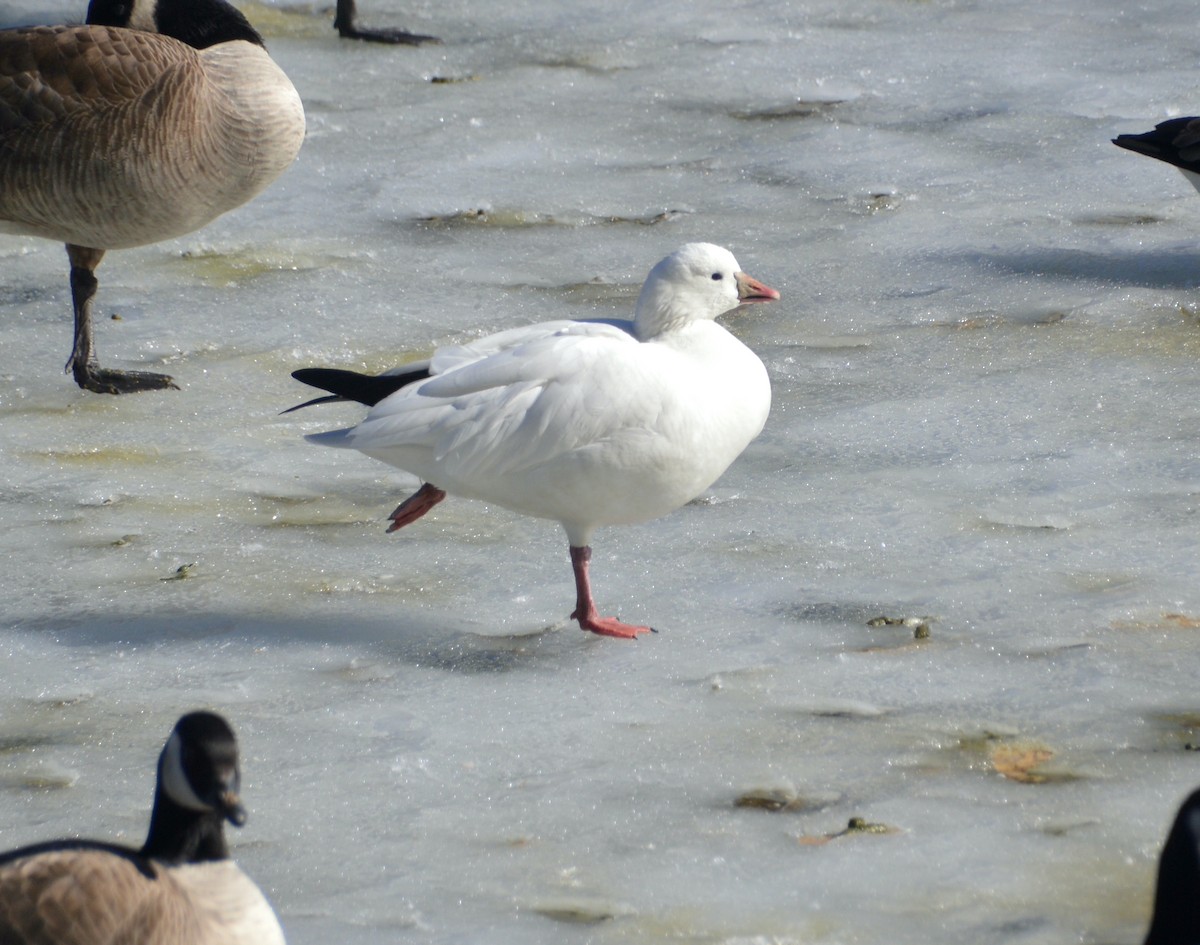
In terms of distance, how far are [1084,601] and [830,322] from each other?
2.37m

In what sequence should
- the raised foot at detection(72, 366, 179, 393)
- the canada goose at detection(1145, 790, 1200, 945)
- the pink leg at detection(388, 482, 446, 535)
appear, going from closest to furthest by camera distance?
the canada goose at detection(1145, 790, 1200, 945)
the pink leg at detection(388, 482, 446, 535)
the raised foot at detection(72, 366, 179, 393)

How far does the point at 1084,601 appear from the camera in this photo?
4184 mm

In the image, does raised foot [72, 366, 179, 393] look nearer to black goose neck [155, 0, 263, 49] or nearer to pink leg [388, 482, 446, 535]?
black goose neck [155, 0, 263, 49]

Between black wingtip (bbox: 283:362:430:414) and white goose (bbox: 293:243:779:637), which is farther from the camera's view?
black wingtip (bbox: 283:362:430:414)

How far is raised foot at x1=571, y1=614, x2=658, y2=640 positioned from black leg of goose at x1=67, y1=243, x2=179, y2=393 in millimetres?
2431

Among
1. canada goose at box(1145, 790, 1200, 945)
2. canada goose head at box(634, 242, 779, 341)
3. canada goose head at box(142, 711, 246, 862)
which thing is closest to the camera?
canada goose at box(1145, 790, 1200, 945)

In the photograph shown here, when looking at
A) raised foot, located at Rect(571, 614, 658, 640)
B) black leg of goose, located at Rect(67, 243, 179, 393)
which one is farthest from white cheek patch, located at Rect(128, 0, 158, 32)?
raised foot, located at Rect(571, 614, 658, 640)

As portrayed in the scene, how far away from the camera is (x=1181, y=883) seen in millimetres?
2385

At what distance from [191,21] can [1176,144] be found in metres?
3.99

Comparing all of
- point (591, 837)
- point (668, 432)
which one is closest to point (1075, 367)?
point (668, 432)

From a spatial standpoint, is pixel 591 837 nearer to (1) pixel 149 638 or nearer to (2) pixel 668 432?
(2) pixel 668 432

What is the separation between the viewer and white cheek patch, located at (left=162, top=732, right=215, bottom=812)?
2.70m

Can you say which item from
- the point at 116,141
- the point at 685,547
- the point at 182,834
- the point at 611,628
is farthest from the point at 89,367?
the point at 182,834

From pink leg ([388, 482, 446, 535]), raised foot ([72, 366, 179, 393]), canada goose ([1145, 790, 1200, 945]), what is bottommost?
raised foot ([72, 366, 179, 393])
